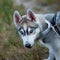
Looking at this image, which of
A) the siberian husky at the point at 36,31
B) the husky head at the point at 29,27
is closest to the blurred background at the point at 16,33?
the siberian husky at the point at 36,31

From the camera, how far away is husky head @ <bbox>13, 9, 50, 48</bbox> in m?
5.96

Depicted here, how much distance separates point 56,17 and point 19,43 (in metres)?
1.38

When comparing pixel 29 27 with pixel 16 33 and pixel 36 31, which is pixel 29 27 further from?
pixel 16 33

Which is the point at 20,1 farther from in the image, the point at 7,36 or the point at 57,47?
the point at 57,47

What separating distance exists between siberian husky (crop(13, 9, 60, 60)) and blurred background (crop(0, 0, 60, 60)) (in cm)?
71

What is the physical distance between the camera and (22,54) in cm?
708

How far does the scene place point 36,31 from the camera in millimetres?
6059

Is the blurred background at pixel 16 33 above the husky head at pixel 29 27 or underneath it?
underneath

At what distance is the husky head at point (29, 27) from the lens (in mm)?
5961

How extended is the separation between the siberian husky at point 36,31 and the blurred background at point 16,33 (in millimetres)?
714

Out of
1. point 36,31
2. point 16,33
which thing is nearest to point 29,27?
point 36,31

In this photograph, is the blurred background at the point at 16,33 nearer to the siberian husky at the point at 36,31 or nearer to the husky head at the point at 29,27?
the siberian husky at the point at 36,31

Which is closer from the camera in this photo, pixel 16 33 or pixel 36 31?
pixel 36 31

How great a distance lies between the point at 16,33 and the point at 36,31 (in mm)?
1716
